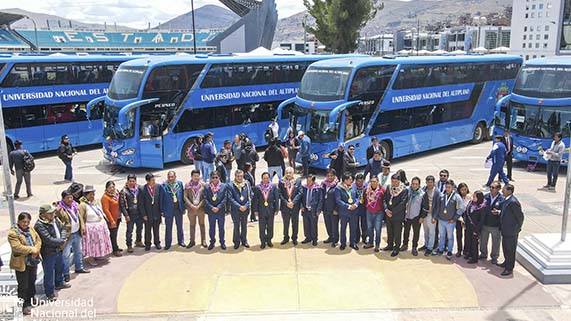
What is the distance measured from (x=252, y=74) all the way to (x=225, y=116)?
201 cm

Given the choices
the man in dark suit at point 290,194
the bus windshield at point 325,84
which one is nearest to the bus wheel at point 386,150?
the bus windshield at point 325,84

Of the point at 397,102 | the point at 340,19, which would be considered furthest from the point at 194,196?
the point at 340,19

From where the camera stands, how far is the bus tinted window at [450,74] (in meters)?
16.6

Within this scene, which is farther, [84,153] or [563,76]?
[84,153]

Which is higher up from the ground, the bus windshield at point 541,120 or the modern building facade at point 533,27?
the modern building facade at point 533,27

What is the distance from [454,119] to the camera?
18844 mm

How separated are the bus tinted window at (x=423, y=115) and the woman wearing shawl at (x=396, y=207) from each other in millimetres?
7521

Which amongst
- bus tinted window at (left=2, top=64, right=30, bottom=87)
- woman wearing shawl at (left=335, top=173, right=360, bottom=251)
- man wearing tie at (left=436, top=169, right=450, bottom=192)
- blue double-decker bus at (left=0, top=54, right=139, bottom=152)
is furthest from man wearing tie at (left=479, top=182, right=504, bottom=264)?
bus tinted window at (left=2, top=64, right=30, bottom=87)

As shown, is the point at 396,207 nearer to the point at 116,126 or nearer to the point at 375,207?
the point at 375,207

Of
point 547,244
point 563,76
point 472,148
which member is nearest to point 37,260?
point 547,244

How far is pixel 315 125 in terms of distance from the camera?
1505cm

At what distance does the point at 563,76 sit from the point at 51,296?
1535 cm

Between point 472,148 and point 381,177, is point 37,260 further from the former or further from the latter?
point 472,148

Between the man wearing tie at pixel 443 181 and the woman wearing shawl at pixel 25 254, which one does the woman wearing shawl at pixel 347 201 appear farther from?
the woman wearing shawl at pixel 25 254
